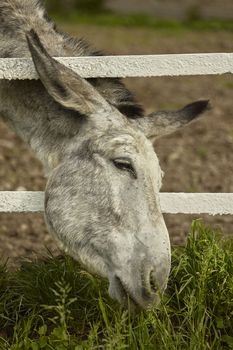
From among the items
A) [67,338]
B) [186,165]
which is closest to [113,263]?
[67,338]

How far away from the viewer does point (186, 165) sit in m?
8.72

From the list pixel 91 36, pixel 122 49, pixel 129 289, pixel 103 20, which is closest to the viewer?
pixel 129 289

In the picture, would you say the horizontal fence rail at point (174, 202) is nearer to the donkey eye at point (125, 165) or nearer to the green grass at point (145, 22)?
the donkey eye at point (125, 165)

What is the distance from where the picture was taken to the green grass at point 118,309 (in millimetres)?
4145

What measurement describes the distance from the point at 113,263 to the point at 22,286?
0.78 meters

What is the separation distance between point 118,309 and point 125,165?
69 centimetres

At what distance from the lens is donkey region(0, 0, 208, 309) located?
4113 mm

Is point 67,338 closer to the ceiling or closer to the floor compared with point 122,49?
closer to the ceiling

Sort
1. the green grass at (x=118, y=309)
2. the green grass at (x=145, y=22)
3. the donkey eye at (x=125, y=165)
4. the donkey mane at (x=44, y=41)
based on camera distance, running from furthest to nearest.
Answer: the green grass at (x=145, y=22) → the donkey mane at (x=44, y=41) → the donkey eye at (x=125, y=165) → the green grass at (x=118, y=309)

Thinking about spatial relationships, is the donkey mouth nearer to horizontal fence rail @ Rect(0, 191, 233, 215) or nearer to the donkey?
the donkey

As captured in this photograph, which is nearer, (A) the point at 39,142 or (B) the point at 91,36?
(A) the point at 39,142

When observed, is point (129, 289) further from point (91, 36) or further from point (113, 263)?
point (91, 36)

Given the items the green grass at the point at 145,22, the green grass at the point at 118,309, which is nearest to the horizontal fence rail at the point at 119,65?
the green grass at the point at 118,309

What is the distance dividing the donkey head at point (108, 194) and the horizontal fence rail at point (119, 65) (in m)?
0.18
